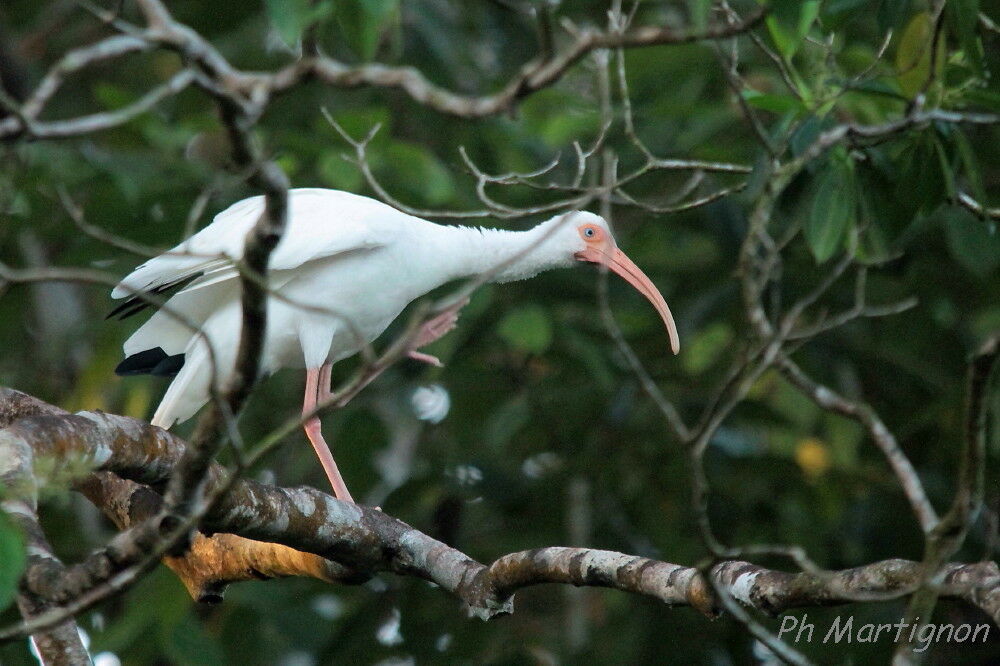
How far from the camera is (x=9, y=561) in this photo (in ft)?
8.30

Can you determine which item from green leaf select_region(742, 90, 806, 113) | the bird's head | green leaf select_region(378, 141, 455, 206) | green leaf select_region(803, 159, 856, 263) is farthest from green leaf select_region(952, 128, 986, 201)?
green leaf select_region(378, 141, 455, 206)

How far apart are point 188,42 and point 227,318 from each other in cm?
346

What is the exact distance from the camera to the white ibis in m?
5.93

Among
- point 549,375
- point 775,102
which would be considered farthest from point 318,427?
point 775,102

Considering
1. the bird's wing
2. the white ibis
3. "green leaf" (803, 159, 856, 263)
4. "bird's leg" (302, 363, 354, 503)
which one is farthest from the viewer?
"bird's leg" (302, 363, 354, 503)

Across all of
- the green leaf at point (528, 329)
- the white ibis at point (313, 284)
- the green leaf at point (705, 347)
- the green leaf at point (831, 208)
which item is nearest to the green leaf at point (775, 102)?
the green leaf at point (831, 208)

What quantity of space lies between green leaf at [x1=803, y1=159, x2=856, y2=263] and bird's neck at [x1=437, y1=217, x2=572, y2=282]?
6.70 feet

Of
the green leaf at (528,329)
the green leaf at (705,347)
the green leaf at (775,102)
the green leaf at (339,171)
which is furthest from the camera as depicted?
the green leaf at (705,347)

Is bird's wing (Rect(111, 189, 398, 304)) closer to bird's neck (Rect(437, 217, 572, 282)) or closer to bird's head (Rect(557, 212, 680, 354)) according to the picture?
bird's neck (Rect(437, 217, 572, 282))

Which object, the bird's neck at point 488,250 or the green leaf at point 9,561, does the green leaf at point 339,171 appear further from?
the green leaf at point 9,561

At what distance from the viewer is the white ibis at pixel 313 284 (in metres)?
5.93

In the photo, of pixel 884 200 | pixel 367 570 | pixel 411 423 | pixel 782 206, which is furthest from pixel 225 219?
pixel 411 423

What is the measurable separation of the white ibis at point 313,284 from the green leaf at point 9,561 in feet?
10.6

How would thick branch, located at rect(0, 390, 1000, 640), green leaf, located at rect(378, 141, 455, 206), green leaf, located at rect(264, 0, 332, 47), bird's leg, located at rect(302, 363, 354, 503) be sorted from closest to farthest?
1. thick branch, located at rect(0, 390, 1000, 640)
2. green leaf, located at rect(264, 0, 332, 47)
3. bird's leg, located at rect(302, 363, 354, 503)
4. green leaf, located at rect(378, 141, 455, 206)
